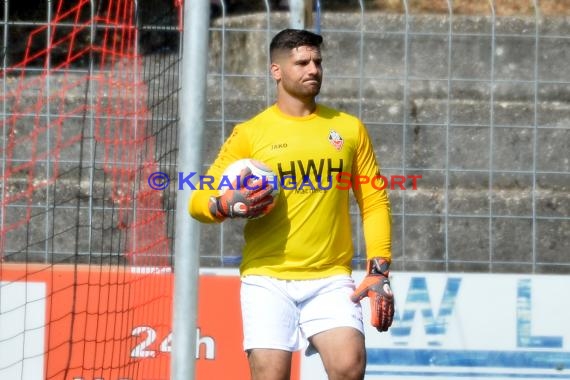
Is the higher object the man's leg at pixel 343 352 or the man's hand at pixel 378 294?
the man's hand at pixel 378 294

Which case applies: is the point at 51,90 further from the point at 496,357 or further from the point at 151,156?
the point at 496,357

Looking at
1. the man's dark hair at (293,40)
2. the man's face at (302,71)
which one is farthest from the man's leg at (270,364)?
the man's dark hair at (293,40)

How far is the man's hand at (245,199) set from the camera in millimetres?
5043

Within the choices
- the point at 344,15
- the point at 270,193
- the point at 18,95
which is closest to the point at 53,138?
the point at 18,95

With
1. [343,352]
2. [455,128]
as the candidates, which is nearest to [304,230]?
[343,352]

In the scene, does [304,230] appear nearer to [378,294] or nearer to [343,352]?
[378,294]

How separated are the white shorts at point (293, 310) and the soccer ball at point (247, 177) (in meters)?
0.34

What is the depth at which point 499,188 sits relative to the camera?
7.86 meters

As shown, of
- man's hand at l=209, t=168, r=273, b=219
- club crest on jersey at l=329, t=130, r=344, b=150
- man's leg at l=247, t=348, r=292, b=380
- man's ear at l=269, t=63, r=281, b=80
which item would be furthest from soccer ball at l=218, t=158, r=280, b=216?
man's leg at l=247, t=348, r=292, b=380

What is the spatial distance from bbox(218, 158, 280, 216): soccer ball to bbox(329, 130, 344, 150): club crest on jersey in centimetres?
33

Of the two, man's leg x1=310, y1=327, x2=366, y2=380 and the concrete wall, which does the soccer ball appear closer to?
man's leg x1=310, y1=327, x2=366, y2=380

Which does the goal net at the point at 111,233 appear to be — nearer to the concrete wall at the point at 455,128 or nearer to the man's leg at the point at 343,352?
the concrete wall at the point at 455,128

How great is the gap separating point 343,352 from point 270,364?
0.30 m

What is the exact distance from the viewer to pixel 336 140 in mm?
5379
